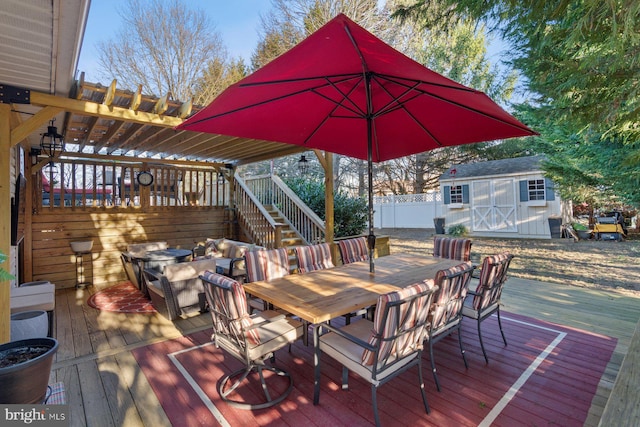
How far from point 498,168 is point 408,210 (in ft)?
14.9

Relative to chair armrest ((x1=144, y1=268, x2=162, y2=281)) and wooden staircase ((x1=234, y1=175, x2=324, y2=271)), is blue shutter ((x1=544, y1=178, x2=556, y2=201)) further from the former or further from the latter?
chair armrest ((x1=144, y1=268, x2=162, y2=281))

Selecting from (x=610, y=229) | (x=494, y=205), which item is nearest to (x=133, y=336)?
(x=494, y=205)

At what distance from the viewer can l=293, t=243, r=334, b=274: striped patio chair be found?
153 inches

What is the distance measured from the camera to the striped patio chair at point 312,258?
3.89 m

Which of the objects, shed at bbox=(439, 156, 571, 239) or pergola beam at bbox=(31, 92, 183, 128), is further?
shed at bbox=(439, 156, 571, 239)

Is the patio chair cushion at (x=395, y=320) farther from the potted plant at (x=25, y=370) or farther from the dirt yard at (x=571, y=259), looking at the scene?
the dirt yard at (x=571, y=259)

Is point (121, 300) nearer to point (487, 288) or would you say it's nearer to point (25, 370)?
point (25, 370)

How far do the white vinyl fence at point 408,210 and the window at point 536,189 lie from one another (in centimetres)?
361

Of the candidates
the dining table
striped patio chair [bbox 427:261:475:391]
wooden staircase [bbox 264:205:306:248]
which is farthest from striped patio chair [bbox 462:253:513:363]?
wooden staircase [bbox 264:205:306:248]

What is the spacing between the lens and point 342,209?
25.8 feet

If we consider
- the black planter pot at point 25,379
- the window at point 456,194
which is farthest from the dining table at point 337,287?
the window at point 456,194

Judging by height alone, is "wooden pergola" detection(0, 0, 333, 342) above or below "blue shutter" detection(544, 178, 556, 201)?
above

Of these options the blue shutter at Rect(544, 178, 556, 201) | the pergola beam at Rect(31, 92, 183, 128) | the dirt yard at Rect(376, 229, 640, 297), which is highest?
the pergola beam at Rect(31, 92, 183, 128)

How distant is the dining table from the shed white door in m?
10.4
